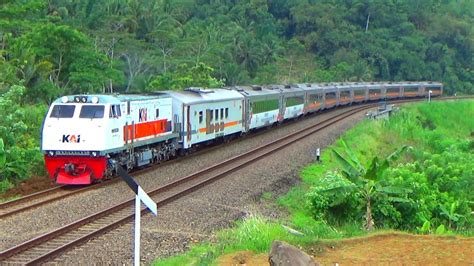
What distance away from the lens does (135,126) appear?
21609 mm

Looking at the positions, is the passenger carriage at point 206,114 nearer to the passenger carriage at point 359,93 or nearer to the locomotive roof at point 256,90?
the locomotive roof at point 256,90

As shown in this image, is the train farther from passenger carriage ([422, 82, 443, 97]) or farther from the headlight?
passenger carriage ([422, 82, 443, 97])

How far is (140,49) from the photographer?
188 feet

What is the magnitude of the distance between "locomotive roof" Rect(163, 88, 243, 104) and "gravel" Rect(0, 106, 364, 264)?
2266 mm

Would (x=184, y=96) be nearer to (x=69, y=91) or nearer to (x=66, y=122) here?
(x=66, y=122)

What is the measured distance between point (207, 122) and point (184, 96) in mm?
2203

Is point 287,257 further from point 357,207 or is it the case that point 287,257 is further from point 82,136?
point 82,136

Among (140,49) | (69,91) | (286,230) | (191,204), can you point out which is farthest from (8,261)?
(140,49)

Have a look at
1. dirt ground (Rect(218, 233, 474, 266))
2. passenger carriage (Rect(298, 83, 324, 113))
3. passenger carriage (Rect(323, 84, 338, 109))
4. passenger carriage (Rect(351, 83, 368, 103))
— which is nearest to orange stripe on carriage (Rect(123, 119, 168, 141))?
dirt ground (Rect(218, 233, 474, 266))

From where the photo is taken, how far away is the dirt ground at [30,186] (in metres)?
18.5

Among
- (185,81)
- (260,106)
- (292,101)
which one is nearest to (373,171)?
(260,106)

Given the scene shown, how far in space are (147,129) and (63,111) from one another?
3.79m

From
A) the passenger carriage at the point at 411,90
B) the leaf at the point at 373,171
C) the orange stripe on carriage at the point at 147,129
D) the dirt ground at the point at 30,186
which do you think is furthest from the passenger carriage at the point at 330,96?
the leaf at the point at 373,171

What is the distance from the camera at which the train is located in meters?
19.2
